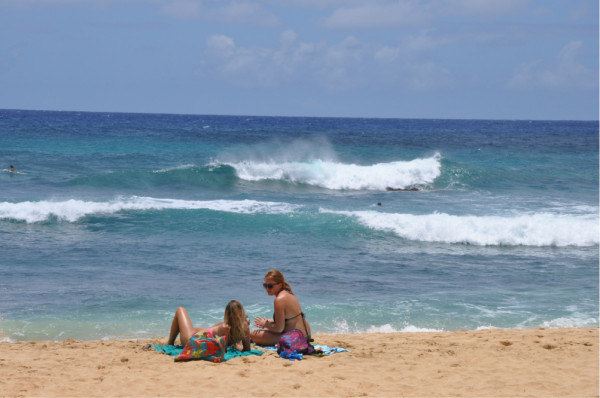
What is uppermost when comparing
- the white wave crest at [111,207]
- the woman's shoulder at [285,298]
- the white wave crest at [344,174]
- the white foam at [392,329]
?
the white wave crest at [344,174]

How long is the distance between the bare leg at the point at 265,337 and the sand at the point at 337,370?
1.06ft

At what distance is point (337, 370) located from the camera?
291 inches

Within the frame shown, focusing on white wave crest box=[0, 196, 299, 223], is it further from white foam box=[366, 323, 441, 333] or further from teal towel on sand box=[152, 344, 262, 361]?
teal towel on sand box=[152, 344, 262, 361]

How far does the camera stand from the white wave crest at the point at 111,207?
719 inches

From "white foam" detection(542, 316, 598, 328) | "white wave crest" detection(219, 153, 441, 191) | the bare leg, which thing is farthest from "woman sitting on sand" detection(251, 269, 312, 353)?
"white wave crest" detection(219, 153, 441, 191)

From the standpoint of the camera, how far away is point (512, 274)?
45.6ft

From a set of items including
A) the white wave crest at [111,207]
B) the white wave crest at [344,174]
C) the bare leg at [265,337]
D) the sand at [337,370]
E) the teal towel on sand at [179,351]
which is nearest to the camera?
the sand at [337,370]

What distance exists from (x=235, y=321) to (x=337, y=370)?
1.25 m

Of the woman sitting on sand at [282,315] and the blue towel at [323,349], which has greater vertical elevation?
the woman sitting on sand at [282,315]

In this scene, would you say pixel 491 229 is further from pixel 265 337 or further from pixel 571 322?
pixel 265 337

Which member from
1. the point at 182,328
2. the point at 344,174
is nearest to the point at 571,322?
the point at 182,328

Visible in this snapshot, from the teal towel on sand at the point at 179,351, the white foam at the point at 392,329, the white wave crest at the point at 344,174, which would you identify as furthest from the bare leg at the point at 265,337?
the white wave crest at the point at 344,174

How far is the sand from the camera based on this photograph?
6.72m

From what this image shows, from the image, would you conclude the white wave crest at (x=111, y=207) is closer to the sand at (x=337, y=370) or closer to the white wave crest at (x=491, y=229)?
the white wave crest at (x=491, y=229)
